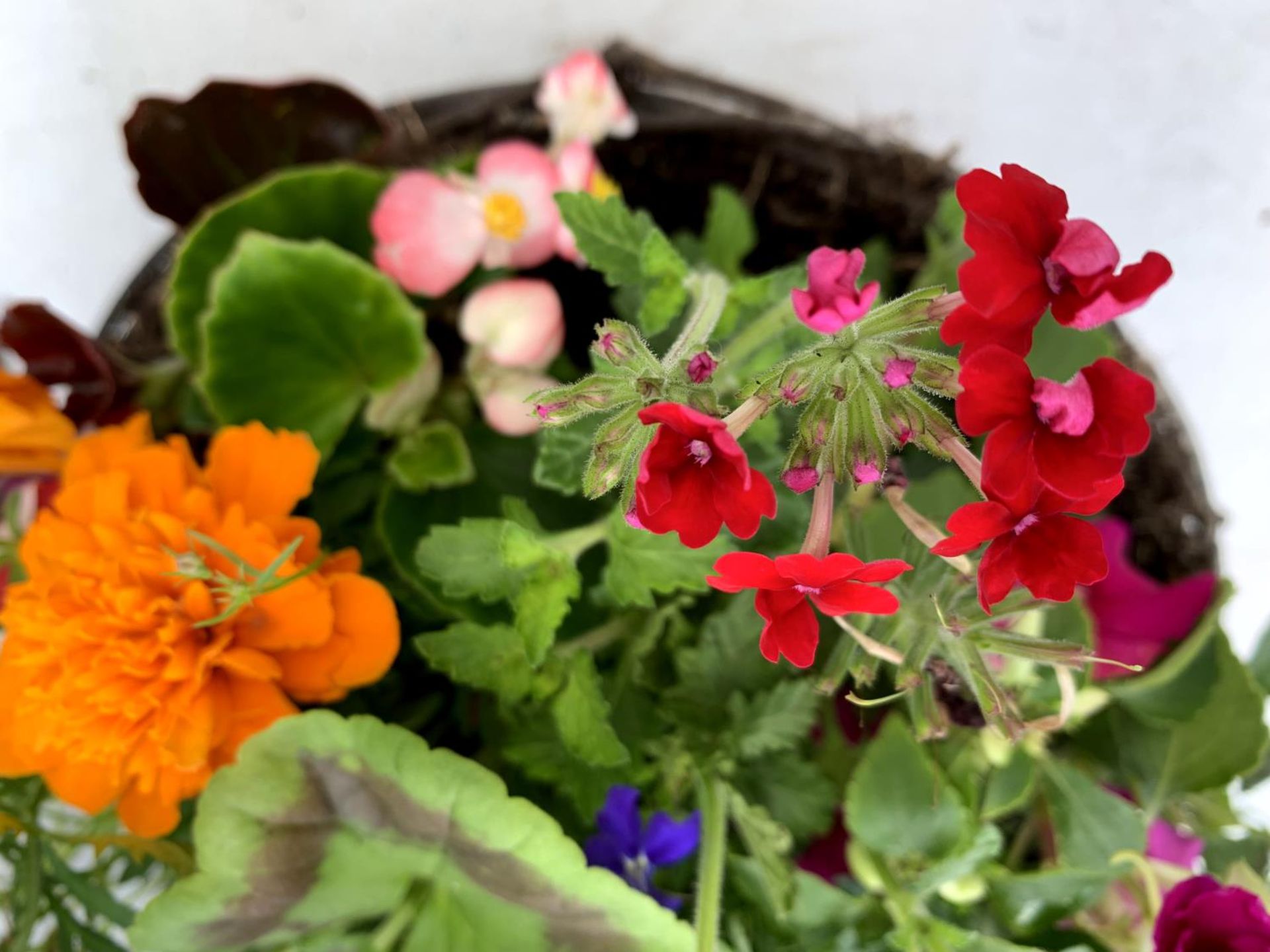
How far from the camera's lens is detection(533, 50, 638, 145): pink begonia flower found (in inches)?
20.8

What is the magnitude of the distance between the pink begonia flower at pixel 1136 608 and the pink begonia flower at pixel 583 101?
1.15 ft

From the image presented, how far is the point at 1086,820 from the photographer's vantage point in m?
0.49

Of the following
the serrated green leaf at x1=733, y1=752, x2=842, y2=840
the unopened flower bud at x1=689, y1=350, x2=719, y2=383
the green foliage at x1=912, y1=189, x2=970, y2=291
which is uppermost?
the unopened flower bud at x1=689, y1=350, x2=719, y2=383

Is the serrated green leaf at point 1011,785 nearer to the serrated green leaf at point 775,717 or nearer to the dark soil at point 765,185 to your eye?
the serrated green leaf at point 775,717

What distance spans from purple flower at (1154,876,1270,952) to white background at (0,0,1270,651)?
1.57 ft

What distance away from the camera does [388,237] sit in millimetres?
481

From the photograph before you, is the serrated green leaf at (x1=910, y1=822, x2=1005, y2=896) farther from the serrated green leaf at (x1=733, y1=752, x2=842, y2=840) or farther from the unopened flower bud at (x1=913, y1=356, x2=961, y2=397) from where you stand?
the unopened flower bud at (x1=913, y1=356, x2=961, y2=397)

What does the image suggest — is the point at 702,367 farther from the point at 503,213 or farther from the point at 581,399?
the point at 503,213

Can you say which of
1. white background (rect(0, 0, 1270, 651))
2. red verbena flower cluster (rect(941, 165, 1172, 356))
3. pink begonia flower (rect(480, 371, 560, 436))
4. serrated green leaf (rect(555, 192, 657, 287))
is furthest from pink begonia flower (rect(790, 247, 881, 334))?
white background (rect(0, 0, 1270, 651))

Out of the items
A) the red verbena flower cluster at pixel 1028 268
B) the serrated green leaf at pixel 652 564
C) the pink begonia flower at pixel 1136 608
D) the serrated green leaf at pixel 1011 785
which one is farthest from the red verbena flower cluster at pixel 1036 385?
the pink begonia flower at pixel 1136 608

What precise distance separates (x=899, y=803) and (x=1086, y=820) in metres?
0.11

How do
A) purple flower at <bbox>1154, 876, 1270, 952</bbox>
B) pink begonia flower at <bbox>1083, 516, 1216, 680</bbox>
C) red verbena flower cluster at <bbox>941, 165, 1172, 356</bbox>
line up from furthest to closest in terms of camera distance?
pink begonia flower at <bbox>1083, 516, 1216, 680</bbox>
purple flower at <bbox>1154, 876, 1270, 952</bbox>
red verbena flower cluster at <bbox>941, 165, 1172, 356</bbox>

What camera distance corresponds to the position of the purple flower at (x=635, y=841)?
1.39 feet

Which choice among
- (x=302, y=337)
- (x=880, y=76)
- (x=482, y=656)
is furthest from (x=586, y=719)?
A: (x=880, y=76)
